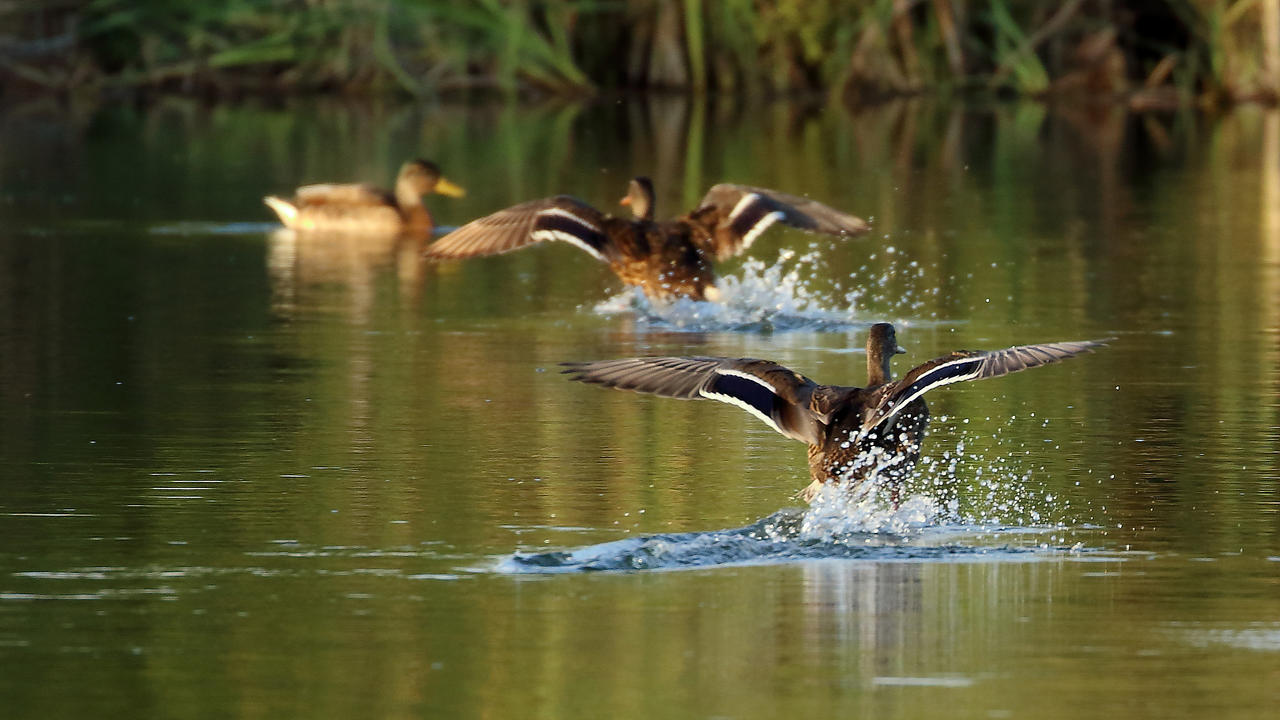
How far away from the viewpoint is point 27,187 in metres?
20.7

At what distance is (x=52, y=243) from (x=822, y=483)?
30.6 ft

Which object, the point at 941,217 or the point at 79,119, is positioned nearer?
the point at 941,217

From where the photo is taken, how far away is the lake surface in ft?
20.6

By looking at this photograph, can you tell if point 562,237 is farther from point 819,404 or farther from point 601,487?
point 819,404

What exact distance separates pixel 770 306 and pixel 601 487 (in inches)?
193

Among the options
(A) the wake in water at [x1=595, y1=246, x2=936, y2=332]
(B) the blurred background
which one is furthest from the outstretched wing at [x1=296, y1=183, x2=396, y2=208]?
(A) the wake in water at [x1=595, y1=246, x2=936, y2=332]

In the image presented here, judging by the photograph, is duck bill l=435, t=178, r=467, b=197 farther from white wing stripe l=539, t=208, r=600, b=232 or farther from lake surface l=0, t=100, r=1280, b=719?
white wing stripe l=539, t=208, r=600, b=232

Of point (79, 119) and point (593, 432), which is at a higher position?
point (79, 119)

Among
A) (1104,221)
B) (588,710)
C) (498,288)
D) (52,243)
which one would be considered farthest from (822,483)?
(1104,221)

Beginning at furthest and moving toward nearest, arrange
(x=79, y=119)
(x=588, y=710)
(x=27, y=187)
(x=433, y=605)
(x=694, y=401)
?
(x=79, y=119) → (x=27, y=187) → (x=694, y=401) → (x=433, y=605) → (x=588, y=710)

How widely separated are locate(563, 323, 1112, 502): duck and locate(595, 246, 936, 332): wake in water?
471cm

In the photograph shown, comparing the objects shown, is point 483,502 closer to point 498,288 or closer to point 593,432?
point 593,432

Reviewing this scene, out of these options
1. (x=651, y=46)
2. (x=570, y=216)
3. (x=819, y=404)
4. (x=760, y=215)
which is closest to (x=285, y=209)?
(x=570, y=216)

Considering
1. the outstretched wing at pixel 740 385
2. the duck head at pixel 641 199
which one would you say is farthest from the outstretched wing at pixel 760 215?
the outstretched wing at pixel 740 385
